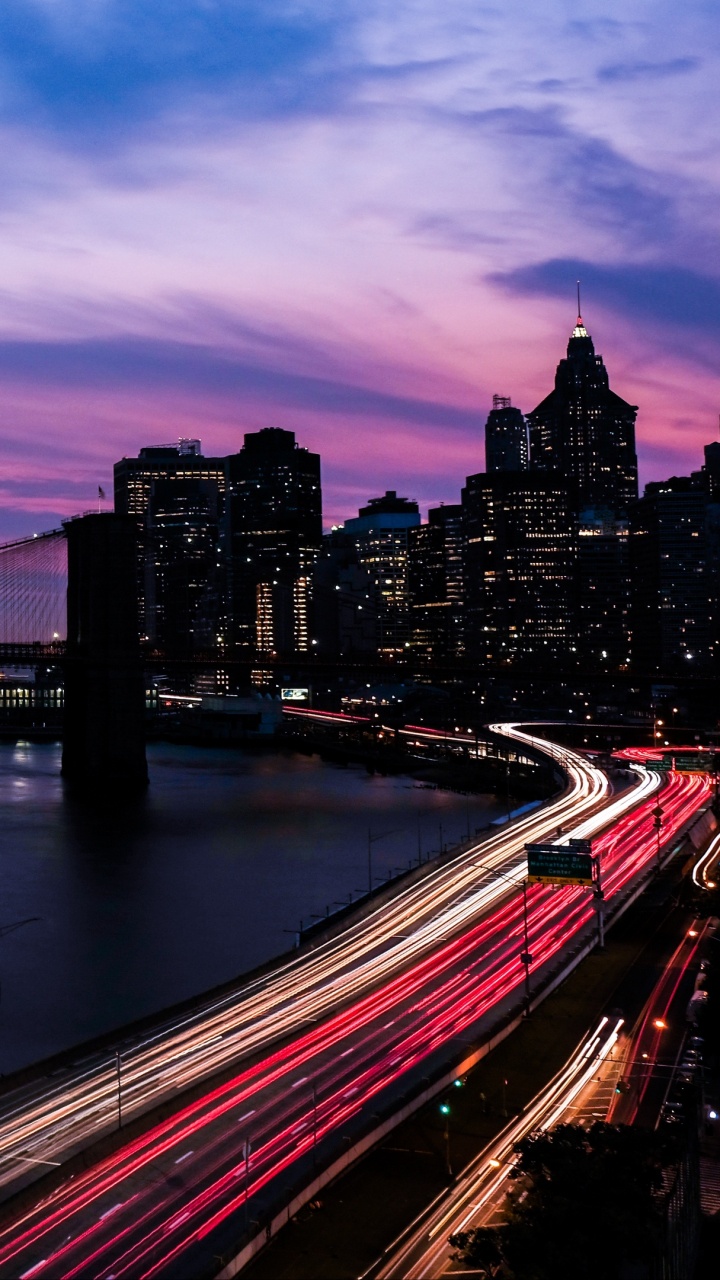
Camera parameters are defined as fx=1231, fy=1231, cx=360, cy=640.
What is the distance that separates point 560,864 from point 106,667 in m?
43.1

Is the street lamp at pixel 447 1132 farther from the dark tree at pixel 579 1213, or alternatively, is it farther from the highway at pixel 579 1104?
the dark tree at pixel 579 1213

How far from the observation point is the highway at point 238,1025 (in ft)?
49.0

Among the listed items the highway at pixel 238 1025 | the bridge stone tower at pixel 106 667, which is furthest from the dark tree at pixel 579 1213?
the bridge stone tower at pixel 106 667

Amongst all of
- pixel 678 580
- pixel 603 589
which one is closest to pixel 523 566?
pixel 603 589

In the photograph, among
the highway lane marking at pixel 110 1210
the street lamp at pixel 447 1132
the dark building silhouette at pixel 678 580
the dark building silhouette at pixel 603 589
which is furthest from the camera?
the dark building silhouette at pixel 603 589

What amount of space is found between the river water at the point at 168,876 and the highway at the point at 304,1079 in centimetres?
393

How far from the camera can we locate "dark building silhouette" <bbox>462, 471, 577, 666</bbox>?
493ft

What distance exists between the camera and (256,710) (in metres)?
96.6

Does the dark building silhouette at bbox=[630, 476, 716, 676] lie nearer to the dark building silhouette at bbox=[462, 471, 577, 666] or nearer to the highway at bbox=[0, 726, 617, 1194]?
the dark building silhouette at bbox=[462, 471, 577, 666]

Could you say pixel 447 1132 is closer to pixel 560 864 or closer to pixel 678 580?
pixel 560 864

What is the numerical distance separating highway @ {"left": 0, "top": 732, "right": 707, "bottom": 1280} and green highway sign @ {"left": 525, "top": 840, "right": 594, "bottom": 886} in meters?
1.22

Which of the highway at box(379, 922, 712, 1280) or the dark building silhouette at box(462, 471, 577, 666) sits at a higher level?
the dark building silhouette at box(462, 471, 577, 666)

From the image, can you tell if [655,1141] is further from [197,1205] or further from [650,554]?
[650,554]

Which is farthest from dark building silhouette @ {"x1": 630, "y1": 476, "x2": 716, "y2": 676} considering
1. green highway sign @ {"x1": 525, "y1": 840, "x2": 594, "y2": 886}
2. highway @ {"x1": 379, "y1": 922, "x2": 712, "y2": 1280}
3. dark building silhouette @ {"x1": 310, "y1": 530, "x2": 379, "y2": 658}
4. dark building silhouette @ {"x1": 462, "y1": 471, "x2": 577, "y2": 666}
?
highway @ {"x1": 379, "y1": 922, "x2": 712, "y2": 1280}
